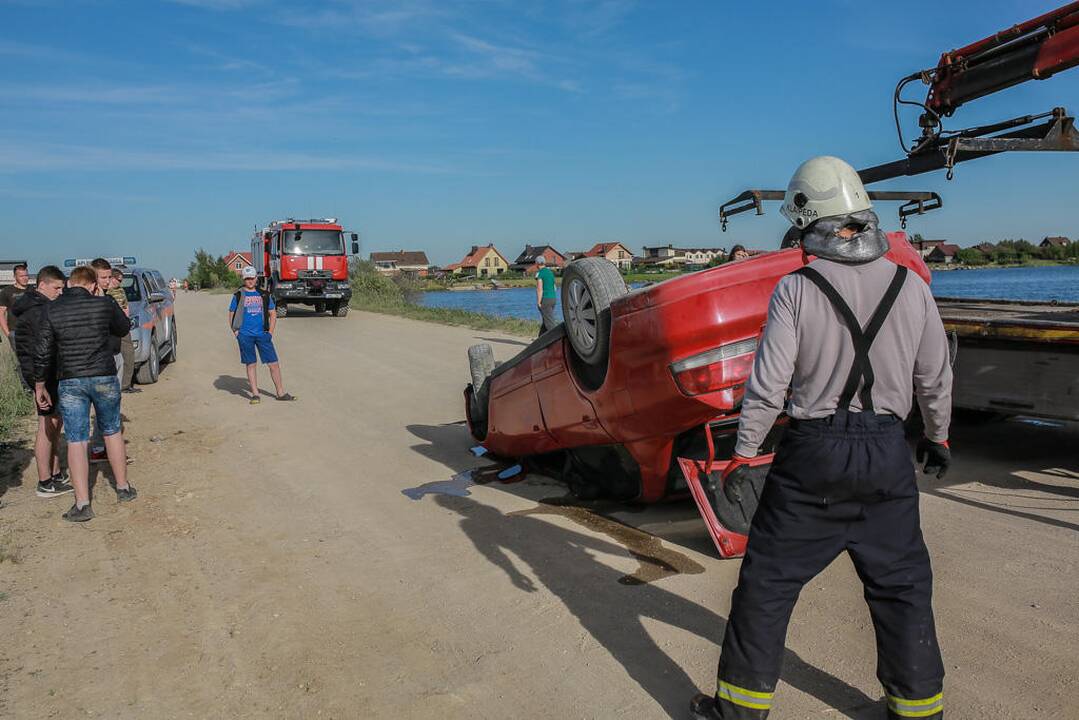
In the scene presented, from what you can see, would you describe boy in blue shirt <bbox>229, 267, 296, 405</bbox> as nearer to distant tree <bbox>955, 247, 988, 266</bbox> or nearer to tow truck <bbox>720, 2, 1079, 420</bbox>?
tow truck <bbox>720, 2, 1079, 420</bbox>

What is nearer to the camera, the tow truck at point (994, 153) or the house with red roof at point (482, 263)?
the tow truck at point (994, 153)

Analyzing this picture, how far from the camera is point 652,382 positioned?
4457 millimetres

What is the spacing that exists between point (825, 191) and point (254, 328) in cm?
916

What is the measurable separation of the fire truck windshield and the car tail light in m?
22.8

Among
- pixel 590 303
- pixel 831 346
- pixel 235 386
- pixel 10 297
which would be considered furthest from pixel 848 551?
pixel 235 386

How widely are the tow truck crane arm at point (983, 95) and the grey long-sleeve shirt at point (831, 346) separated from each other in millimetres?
3897

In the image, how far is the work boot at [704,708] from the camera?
9.93 ft

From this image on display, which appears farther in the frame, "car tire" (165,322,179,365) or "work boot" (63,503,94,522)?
"car tire" (165,322,179,365)

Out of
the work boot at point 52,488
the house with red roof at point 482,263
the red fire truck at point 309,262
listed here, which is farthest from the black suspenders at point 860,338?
the house with red roof at point 482,263

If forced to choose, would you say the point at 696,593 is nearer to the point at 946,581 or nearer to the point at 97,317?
the point at 946,581

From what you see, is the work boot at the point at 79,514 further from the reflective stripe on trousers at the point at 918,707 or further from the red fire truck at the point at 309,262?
the red fire truck at the point at 309,262

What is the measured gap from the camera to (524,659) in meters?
3.66

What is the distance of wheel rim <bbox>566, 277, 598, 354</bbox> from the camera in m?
4.96

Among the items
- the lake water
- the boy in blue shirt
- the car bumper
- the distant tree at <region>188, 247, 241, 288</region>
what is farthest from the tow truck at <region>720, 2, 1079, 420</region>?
the distant tree at <region>188, 247, 241, 288</region>
